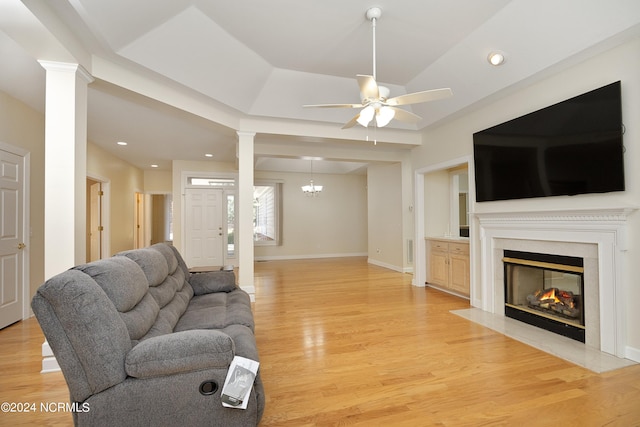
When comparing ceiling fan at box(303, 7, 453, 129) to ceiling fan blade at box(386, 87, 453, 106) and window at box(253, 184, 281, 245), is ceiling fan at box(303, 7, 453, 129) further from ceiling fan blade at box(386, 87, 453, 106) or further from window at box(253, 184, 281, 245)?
window at box(253, 184, 281, 245)

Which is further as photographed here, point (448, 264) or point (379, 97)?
point (448, 264)

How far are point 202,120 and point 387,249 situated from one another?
515cm

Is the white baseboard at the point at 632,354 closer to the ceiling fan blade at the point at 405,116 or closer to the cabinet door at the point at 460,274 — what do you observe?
the cabinet door at the point at 460,274

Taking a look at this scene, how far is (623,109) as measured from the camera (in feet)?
8.31

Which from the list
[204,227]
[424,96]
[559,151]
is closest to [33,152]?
[204,227]

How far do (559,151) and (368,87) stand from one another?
81.7 inches

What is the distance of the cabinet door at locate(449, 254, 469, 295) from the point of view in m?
4.50

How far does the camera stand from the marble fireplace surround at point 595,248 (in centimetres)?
258

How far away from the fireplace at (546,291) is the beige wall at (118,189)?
22.3ft

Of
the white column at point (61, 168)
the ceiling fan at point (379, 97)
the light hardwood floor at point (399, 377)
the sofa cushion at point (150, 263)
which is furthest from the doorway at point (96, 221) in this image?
the ceiling fan at point (379, 97)

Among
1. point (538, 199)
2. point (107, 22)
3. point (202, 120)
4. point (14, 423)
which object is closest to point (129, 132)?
point (202, 120)

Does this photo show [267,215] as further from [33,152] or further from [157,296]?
[157,296]

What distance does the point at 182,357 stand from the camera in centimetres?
144

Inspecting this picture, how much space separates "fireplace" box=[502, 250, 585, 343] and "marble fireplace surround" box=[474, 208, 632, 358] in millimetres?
87
